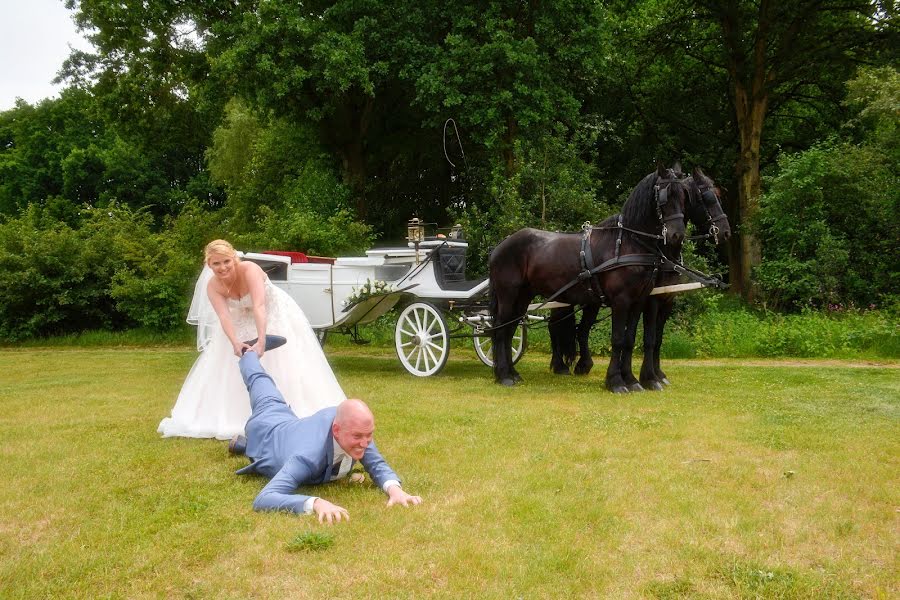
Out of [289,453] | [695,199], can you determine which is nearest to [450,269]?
[695,199]

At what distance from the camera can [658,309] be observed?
8.85 metres

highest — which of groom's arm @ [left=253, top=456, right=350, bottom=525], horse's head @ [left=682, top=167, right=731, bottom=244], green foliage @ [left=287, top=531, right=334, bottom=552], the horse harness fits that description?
horse's head @ [left=682, top=167, right=731, bottom=244]

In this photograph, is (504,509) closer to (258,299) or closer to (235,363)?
(258,299)

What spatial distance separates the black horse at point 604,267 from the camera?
319 inches

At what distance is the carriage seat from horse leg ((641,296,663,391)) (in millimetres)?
2443

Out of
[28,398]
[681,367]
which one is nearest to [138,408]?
[28,398]

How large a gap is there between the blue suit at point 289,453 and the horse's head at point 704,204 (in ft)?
16.7

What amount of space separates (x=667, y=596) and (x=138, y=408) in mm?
6290

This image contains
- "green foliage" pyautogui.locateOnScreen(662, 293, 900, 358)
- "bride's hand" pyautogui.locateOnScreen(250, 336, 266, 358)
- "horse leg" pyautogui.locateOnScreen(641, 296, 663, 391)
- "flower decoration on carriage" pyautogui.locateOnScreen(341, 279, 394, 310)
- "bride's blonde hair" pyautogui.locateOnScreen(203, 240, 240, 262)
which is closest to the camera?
"bride's hand" pyautogui.locateOnScreen(250, 336, 266, 358)

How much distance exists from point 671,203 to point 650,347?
1671 millimetres

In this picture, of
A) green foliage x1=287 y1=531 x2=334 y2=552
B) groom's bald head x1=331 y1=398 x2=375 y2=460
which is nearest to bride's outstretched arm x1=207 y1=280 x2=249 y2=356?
groom's bald head x1=331 y1=398 x2=375 y2=460

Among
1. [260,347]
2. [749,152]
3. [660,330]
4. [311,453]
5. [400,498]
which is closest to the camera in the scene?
[400,498]

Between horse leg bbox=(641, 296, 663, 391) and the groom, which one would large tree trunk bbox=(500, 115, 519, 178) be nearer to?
horse leg bbox=(641, 296, 663, 391)

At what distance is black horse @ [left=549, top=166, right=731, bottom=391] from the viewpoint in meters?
8.01
